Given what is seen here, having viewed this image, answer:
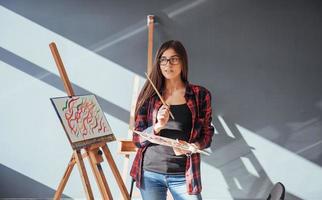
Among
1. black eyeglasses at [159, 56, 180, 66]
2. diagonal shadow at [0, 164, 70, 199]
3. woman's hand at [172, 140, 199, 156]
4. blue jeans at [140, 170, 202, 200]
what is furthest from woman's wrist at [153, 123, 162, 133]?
diagonal shadow at [0, 164, 70, 199]

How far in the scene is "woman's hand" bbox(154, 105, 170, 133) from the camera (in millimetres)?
1696

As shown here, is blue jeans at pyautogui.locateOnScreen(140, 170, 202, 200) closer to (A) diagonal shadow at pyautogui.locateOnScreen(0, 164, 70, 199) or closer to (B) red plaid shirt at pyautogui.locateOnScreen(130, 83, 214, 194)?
(B) red plaid shirt at pyautogui.locateOnScreen(130, 83, 214, 194)

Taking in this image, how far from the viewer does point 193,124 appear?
1.81 metres

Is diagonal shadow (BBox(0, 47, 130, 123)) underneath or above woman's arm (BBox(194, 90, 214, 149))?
above

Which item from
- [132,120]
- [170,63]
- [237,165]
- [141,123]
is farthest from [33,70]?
[237,165]

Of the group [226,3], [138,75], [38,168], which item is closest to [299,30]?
[226,3]

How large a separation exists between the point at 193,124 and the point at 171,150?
0.63ft

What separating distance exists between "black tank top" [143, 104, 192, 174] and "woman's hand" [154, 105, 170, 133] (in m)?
0.08

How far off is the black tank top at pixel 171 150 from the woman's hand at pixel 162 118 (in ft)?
0.25

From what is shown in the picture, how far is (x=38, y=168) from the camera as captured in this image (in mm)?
2977

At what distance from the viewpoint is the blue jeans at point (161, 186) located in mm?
1745

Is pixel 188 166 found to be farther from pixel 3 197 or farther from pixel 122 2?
pixel 3 197

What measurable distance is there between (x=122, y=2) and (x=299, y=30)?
1.60 m

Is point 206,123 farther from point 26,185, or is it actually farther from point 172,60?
point 26,185
